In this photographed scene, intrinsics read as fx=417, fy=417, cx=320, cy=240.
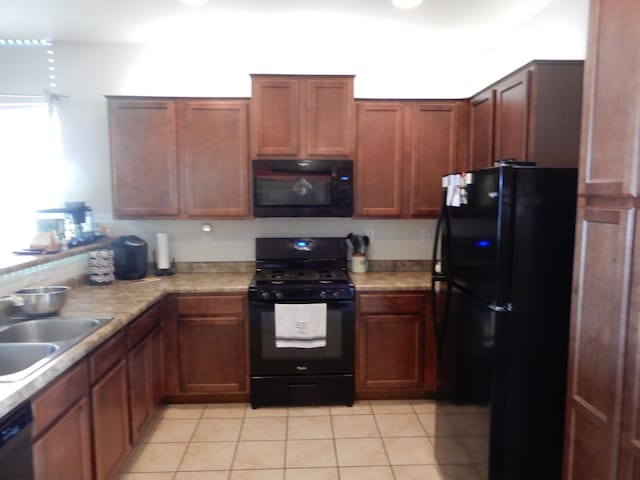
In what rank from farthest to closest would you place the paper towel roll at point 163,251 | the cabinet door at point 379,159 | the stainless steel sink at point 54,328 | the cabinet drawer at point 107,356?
the paper towel roll at point 163,251 < the cabinet door at point 379,159 < the stainless steel sink at point 54,328 < the cabinet drawer at point 107,356

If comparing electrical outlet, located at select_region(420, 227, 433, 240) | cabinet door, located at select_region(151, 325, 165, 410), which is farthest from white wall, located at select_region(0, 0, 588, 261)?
cabinet door, located at select_region(151, 325, 165, 410)

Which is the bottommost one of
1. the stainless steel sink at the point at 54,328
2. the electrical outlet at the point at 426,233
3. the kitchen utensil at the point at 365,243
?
the stainless steel sink at the point at 54,328

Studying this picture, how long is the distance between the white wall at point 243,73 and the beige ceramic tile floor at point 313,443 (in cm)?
125

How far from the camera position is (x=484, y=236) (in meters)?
1.87

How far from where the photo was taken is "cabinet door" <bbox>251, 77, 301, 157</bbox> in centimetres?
304

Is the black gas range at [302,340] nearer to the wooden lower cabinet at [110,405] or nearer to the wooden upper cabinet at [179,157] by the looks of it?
the wooden upper cabinet at [179,157]

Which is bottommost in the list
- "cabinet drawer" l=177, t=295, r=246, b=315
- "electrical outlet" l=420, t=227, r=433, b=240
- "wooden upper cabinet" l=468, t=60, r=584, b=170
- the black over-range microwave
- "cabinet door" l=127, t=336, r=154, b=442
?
"cabinet door" l=127, t=336, r=154, b=442

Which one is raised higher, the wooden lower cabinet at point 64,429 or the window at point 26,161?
the window at point 26,161

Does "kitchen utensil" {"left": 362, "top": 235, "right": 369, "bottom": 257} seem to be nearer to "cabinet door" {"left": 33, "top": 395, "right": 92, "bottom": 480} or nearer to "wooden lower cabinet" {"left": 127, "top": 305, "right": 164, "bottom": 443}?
"wooden lower cabinet" {"left": 127, "top": 305, "right": 164, "bottom": 443}

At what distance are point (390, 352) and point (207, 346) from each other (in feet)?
4.38

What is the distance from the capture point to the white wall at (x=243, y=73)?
3234 mm

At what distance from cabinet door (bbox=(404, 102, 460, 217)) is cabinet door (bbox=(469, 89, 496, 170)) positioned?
132 mm

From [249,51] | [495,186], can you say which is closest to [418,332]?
[495,186]

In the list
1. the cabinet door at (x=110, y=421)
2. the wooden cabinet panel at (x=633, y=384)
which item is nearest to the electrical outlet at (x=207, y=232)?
the cabinet door at (x=110, y=421)
